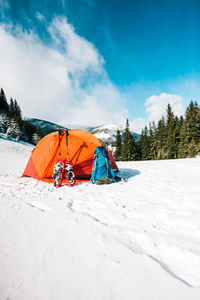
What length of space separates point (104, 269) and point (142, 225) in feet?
3.79

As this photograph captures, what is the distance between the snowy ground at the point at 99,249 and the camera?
4.22 feet

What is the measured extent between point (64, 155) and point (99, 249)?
169 inches

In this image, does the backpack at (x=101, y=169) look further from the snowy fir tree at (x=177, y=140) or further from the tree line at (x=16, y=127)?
the tree line at (x=16, y=127)

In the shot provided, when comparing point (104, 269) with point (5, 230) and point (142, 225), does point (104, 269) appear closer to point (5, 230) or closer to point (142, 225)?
point (142, 225)

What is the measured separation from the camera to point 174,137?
1150 inches

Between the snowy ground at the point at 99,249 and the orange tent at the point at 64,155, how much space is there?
2158 mm

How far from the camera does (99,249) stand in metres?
1.78

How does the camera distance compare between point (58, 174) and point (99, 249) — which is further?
point (58, 174)

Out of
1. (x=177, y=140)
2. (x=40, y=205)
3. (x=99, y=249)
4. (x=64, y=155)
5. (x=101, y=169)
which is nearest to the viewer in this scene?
(x=99, y=249)

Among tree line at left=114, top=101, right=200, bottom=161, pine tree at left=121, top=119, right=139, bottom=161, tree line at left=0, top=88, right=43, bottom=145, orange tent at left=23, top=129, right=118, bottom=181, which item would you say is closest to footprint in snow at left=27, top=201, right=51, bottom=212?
orange tent at left=23, top=129, right=118, bottom=181

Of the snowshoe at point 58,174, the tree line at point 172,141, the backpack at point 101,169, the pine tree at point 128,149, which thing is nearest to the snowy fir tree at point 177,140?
the tree line at point 172,141

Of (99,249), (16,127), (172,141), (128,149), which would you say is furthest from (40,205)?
(16,127)

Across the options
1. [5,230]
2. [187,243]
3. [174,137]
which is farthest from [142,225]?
[174,137]

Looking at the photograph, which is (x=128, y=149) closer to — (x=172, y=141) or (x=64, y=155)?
(x=172, y=141)
